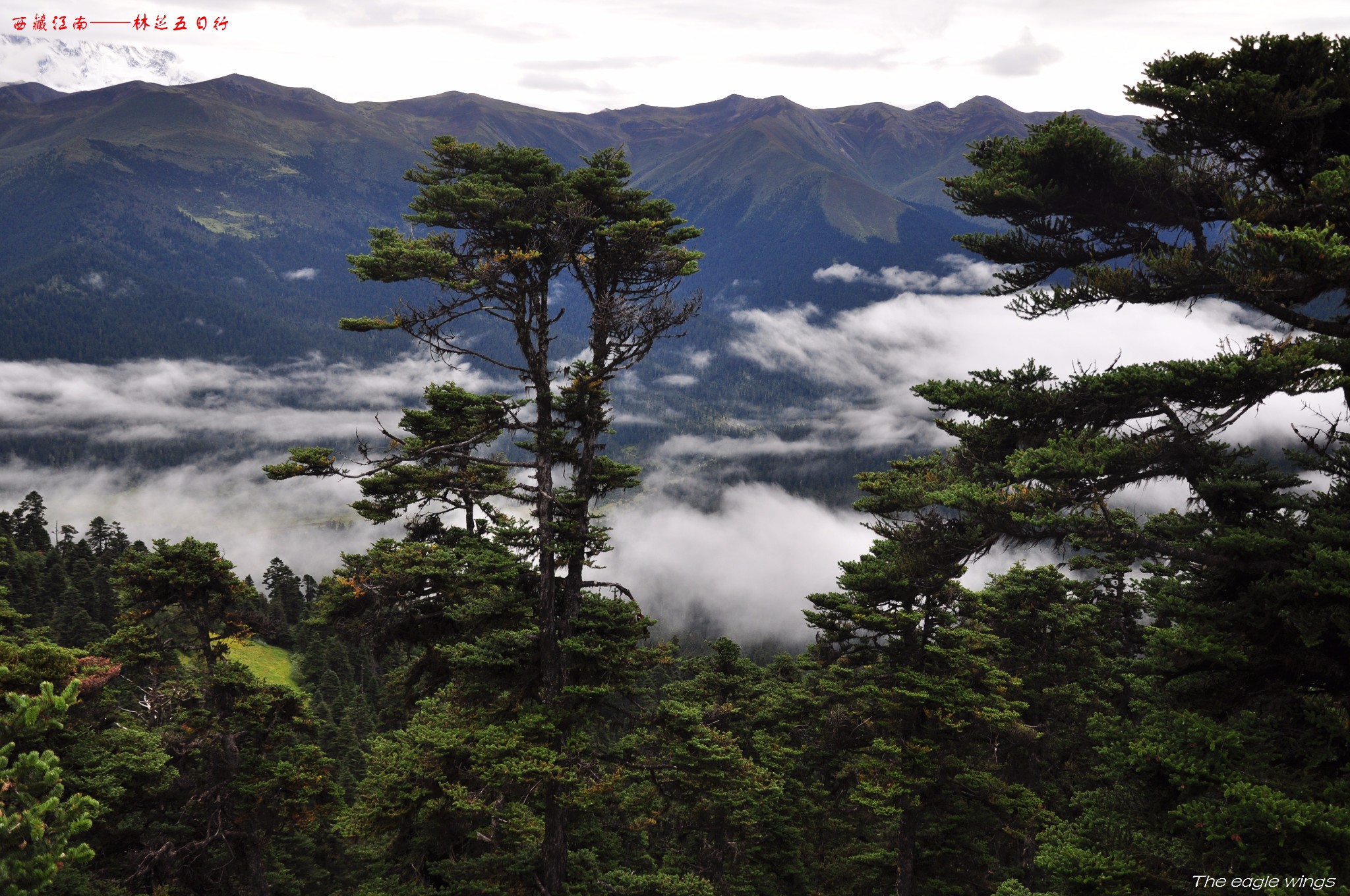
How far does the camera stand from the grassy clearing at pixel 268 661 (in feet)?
265

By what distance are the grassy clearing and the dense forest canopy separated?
5888 cm

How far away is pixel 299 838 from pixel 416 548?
2624 centimetres

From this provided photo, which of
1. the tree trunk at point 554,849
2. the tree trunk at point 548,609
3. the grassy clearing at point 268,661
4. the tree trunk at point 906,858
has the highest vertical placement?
the tree trunk at point 548,609

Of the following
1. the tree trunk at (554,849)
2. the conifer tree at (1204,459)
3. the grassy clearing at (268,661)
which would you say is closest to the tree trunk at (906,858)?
the conifer tree at (1204,459)

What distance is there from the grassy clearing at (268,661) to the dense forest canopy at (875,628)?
58.9m

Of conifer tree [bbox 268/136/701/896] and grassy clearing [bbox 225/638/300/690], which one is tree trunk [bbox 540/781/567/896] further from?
grassy clearing [bbox 225/638/300/690]

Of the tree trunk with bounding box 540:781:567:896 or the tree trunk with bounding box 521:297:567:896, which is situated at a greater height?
the tree trunk with bounding box 521:297:567:896

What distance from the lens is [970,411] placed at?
11.9 meters

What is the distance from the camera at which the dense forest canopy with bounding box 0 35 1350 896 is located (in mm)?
9781

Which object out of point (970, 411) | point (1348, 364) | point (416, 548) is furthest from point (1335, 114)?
point (416, 548)

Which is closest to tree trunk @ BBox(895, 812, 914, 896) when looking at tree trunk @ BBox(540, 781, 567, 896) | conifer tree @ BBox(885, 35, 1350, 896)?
conifer tree @ BBox(885, 35, 1350, 896)

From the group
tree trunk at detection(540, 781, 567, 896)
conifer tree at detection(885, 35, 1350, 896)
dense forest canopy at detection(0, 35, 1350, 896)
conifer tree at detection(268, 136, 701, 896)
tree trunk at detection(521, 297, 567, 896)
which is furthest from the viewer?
tree trunk at detection(540, 781, 567, 896)

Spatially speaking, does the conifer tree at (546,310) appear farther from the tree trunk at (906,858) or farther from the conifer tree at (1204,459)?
the tree trunk at (906,858)

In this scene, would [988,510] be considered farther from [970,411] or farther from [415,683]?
[415,683]
